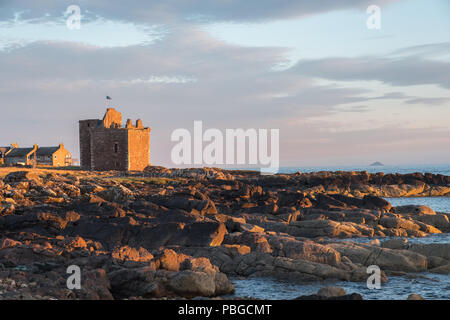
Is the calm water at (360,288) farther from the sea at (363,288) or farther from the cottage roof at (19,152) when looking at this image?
the cottage roof at (19,152)

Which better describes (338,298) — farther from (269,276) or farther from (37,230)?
(37,230)

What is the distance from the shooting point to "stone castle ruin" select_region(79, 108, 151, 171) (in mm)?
53906

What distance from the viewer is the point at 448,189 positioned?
197 ft

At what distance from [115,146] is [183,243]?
39.5 metres

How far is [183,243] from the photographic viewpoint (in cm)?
1692

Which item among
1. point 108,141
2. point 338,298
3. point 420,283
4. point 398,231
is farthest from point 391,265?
point 108,141

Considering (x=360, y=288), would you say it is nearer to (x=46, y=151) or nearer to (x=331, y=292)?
(x=331, y=292)

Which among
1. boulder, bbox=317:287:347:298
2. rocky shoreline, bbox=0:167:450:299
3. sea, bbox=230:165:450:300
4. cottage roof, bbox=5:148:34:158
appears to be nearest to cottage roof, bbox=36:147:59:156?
cottage roof, bbox=5:148:34:158

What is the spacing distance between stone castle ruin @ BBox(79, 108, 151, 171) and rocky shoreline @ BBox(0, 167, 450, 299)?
863 inches

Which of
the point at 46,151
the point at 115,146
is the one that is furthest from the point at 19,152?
the point at 115,146

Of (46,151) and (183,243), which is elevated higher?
(46,151)

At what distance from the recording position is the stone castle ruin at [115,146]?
5391cm

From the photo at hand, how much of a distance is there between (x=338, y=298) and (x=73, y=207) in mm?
17665

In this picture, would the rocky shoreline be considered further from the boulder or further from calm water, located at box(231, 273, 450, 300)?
the boulder
